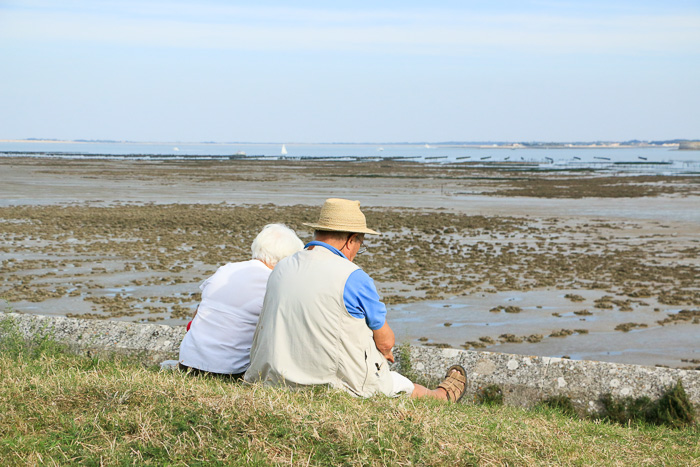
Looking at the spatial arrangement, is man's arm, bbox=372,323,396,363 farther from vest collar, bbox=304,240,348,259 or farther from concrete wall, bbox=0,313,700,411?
concrete wall, bbox=0,313,700,411

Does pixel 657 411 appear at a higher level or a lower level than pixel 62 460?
lower

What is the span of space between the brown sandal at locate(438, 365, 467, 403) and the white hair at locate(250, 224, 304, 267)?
4.75 ft

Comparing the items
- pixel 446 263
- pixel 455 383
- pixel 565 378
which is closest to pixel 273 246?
pixel 455 383

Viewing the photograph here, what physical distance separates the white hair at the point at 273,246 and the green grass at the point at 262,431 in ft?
3.10

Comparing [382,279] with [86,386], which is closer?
[86,386]

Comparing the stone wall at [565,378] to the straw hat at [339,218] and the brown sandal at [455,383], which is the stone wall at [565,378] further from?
the straw hat at [339,218]

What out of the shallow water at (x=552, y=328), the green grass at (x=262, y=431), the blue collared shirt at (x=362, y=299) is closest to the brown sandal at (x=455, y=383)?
the green grass at (x=262, y=431)

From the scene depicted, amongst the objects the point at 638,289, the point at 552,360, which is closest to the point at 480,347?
the point at 552,360

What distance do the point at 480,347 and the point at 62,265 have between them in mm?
9067

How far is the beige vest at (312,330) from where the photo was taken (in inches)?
150

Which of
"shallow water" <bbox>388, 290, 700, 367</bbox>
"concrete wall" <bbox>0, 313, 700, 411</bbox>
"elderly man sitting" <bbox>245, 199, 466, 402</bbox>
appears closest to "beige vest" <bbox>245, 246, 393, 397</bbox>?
"elderly man sitting" <bbox>245, 199, 466, 402</bbox>

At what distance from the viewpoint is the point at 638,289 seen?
12844mm

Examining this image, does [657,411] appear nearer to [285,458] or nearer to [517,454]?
[517,454]

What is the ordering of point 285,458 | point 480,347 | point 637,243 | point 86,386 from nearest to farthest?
point 285,458 → point 86,386 → point 480,347 → point 637,243
